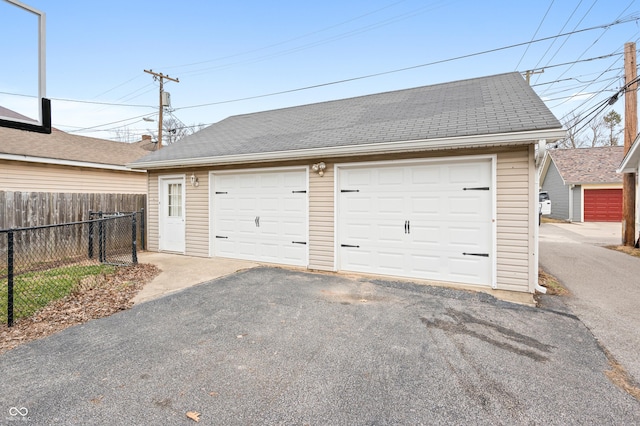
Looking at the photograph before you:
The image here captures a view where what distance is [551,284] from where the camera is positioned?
5.36 meters

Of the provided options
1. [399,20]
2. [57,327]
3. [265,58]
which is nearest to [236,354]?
[57,327]

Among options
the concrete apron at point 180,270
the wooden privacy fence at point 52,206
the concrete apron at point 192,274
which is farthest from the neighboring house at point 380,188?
the wooden privacy fence at point 52,206

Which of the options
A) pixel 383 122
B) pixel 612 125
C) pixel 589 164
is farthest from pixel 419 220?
pixel 612 125

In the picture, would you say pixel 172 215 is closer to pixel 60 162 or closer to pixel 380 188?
pixel 60 162

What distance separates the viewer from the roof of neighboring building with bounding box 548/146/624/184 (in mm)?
17969

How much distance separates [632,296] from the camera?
15.7 feet

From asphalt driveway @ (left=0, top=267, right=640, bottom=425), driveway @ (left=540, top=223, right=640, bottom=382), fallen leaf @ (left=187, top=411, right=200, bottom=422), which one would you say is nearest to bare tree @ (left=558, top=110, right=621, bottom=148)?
driveway @ (left=540, top=223, right=640, bottom=382)

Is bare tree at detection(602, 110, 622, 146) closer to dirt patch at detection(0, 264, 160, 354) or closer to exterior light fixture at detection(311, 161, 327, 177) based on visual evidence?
exterior light fixture at detection(311, 161, 327, 177)

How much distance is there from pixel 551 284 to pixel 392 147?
12.1ft

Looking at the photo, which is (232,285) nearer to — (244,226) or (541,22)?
(244,226)

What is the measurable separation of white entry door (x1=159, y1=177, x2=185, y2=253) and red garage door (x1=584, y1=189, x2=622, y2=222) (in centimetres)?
2191

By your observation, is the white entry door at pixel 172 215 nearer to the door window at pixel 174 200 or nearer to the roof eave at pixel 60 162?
the door window at pixel 174 200

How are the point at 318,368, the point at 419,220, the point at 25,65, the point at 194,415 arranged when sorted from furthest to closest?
the point at 419,220
the point at 25,65
the point at 318,368
the point at 194,415

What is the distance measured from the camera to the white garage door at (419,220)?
5168 mm
